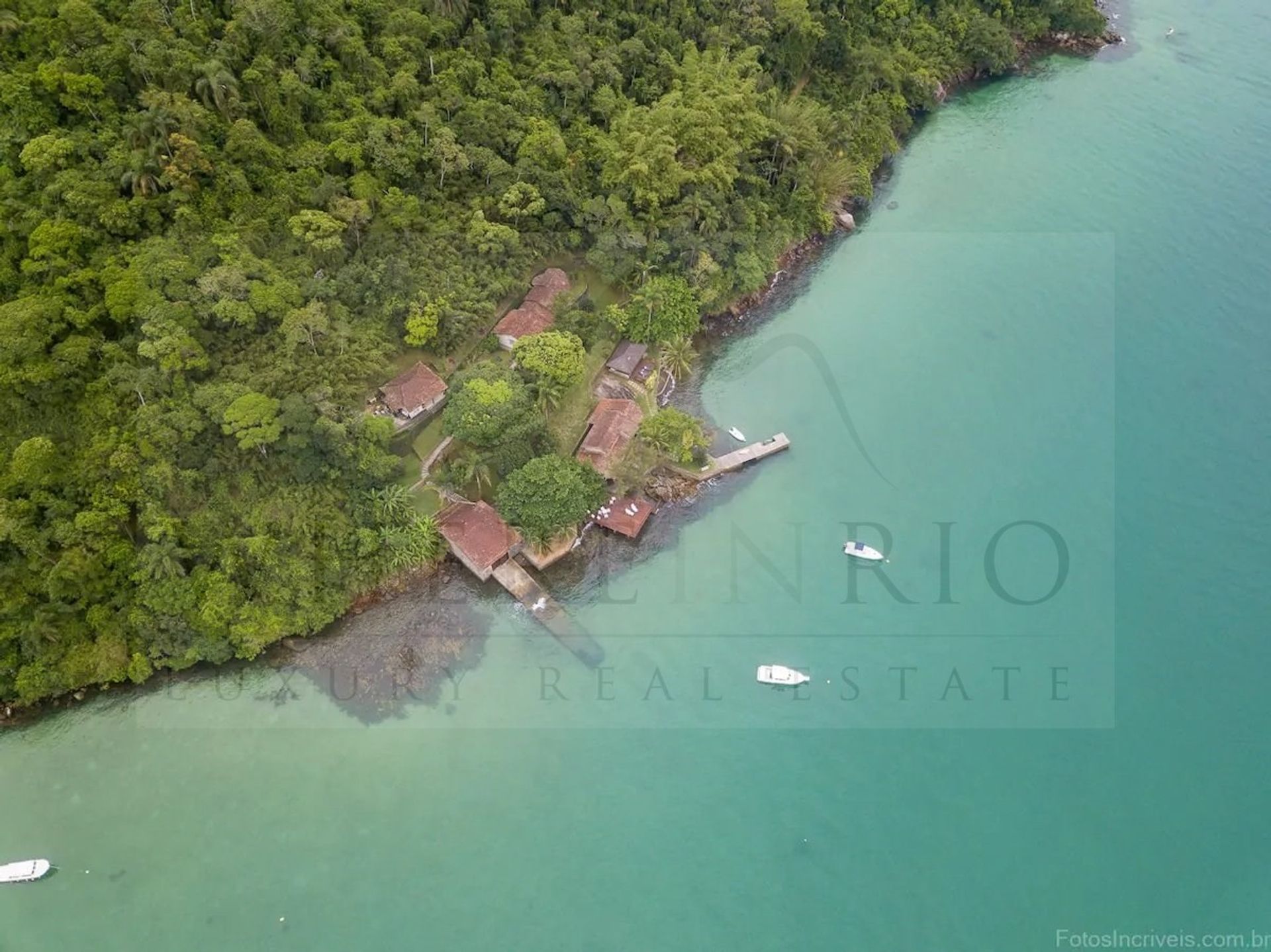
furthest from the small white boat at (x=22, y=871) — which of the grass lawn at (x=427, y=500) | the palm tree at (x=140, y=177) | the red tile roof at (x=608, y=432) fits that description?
the palm tree at (x=140, y=177)

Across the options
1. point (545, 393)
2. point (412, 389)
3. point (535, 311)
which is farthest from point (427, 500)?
point (535, 311)

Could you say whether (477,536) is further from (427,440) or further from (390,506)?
(427,440)

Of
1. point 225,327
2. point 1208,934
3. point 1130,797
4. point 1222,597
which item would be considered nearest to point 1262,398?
point 1222,597

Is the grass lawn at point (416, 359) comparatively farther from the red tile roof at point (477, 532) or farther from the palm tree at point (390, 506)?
the red tile roof at point (477, 532)

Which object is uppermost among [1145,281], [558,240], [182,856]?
[558,240]

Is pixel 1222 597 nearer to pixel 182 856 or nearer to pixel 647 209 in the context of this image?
pixel 647 209

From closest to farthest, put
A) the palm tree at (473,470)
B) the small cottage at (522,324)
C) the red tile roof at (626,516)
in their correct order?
the palm tree at (473,470)
the red tile roof at (626,516)
the small cottage at (522,324)

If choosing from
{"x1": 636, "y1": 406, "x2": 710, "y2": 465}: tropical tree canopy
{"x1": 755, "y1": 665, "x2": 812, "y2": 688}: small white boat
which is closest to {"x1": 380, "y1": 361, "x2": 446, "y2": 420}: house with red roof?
{"x1": 636, "y1": 406, "x2": 710, "y2": 465}: tropical tree canopy
